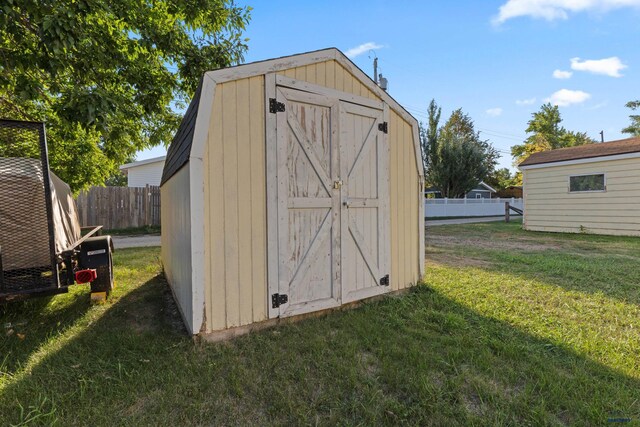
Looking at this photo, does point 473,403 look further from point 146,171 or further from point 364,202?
point 146,171

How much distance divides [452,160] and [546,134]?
72.4 feet

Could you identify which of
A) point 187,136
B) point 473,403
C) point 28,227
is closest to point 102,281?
point 28,227

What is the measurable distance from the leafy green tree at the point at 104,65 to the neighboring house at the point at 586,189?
11.4 m

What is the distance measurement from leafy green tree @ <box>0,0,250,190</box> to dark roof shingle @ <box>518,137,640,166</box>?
11335 millimetres

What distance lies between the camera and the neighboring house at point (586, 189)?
973 cm

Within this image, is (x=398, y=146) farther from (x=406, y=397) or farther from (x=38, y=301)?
(x=38, y=301)

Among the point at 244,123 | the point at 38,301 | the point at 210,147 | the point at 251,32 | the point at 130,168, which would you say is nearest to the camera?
the point at 210,147

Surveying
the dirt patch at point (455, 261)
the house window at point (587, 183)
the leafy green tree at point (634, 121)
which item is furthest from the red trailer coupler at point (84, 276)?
the leafy green tree at point (634, 121)

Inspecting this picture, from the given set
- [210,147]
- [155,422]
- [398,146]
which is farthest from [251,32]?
[155,422]

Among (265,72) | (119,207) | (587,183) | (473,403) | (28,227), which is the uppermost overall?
(265,72)

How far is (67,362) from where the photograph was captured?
2.42 meters

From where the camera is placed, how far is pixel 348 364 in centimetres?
239

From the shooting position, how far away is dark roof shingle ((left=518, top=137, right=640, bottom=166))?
31.9ft

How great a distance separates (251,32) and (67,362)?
6107 mm
